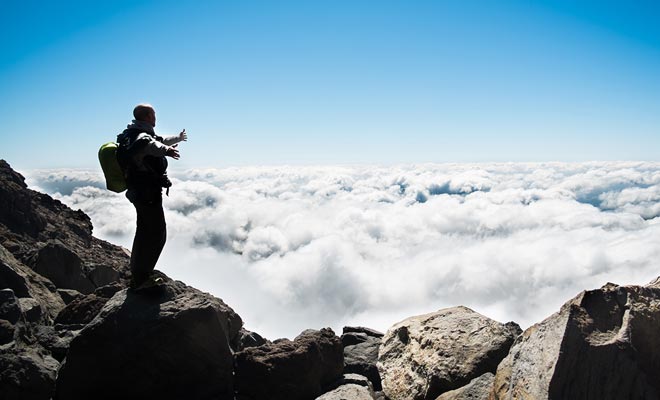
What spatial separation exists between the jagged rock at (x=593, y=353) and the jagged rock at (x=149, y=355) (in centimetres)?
561

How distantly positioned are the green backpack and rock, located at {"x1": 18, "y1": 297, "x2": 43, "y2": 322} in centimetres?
491

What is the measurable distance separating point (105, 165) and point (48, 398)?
4.61 meters

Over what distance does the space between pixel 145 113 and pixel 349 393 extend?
7293 mm

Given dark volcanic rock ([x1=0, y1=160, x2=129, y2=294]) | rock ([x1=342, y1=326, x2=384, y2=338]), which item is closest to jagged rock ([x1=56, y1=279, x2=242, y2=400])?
dark volcanic rock ([x1=0, y1=160, x2=129, y2=294])

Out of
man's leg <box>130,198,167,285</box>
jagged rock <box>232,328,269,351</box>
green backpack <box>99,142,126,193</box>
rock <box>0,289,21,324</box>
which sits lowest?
jagged rock <box>232,328,269,351</box>

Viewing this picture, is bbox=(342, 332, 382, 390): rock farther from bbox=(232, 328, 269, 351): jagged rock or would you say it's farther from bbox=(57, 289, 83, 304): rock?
bbox=(57, 289, 83, 304): rock

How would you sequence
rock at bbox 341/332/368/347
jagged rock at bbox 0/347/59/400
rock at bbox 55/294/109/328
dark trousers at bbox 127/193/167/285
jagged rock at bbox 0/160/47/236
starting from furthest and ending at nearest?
jagged rock at bbox 0/160/47/236 < rock at bbox 341/332/368/347 < rock at bbox 55/294/109/328 < dark trousers at bbox 127/193/167/285 < jagged rock at bbox 0/347/59/400

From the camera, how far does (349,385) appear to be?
8.99 metres

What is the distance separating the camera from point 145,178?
25.7 feet

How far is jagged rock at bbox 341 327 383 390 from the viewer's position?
452 inches

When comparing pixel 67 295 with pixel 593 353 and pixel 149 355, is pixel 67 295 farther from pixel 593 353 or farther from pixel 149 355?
pixel 593 353

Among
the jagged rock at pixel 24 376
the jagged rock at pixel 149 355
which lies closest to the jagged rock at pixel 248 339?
the jagged rock at pixel 149 355

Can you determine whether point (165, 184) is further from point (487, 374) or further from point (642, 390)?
point (642, 390)

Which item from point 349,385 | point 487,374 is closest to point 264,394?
point 349,385
